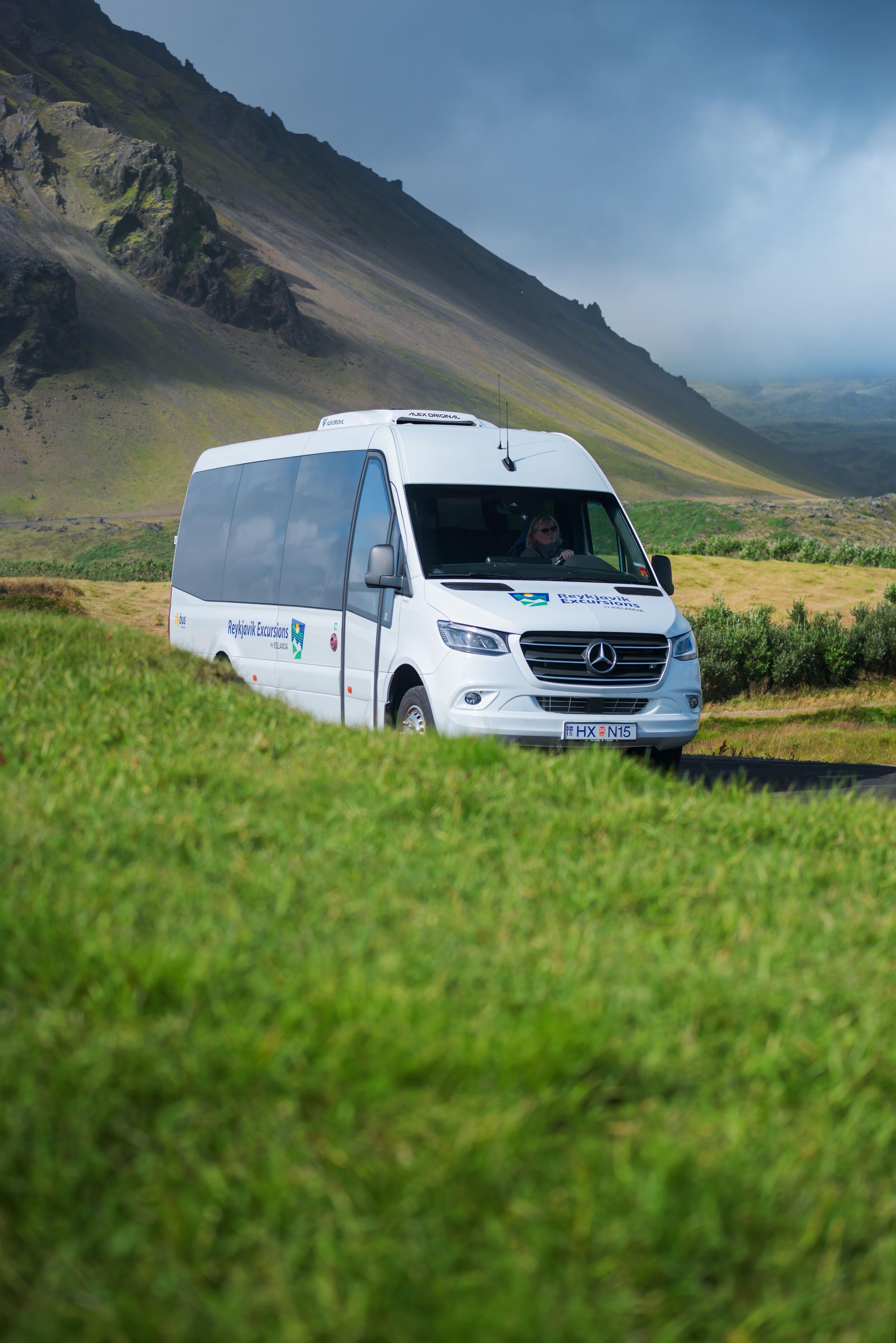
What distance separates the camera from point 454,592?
8.71 m

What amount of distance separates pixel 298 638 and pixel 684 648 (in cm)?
361

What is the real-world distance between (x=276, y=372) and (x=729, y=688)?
125448mm

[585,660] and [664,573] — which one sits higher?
[664,573]

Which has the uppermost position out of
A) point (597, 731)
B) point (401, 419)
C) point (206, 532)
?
point (401, 419)

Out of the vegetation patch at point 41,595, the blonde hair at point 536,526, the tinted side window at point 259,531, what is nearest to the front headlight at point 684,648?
the blonde hair at point 536,526

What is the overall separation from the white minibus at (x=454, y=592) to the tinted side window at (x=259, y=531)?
0.09 ft

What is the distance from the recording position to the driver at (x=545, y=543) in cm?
976

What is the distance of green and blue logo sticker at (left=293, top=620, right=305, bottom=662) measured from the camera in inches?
421

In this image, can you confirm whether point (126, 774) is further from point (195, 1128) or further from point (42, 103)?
point (42, 103)

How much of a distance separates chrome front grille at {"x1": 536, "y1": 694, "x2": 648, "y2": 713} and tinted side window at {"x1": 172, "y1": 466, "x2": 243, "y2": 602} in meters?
5.44

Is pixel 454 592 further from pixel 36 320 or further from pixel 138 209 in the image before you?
pixel 138 209

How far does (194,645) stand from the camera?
13297mm

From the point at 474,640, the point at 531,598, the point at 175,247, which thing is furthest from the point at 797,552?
the point at 175,247

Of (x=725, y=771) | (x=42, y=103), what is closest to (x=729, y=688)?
(x=725, y=771)
